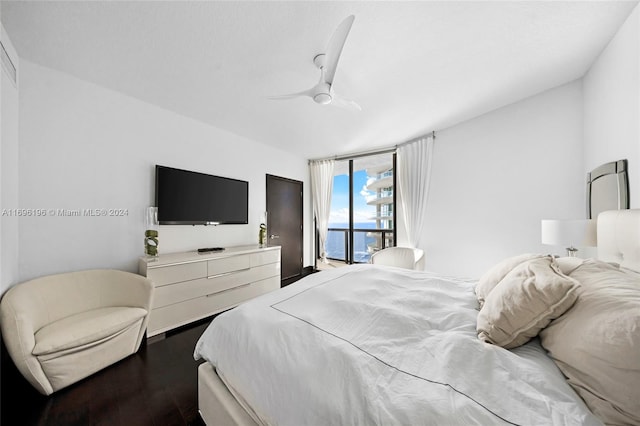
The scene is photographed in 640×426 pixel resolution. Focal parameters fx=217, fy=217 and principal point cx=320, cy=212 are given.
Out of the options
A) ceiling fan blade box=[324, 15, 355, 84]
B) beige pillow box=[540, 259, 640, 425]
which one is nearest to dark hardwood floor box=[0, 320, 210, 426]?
beige pillow box=[540, 259, 640, 425]

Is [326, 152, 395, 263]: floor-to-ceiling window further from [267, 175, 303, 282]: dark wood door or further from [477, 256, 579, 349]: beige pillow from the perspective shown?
[477, 256, 579, 349]: beige pillow

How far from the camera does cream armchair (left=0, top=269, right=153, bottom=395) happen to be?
4.53 feet

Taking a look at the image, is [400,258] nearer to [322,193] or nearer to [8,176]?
[322,193]

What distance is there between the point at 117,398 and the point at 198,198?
203cm

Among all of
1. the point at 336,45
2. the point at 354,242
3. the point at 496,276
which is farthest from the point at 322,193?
the point at 496,276

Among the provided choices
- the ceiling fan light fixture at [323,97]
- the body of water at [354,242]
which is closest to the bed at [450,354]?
the ceiling fan light fixture at [323,97]

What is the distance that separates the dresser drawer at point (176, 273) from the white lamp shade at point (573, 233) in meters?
3.45

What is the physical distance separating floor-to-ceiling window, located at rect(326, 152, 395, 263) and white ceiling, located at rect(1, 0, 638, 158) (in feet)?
5.95

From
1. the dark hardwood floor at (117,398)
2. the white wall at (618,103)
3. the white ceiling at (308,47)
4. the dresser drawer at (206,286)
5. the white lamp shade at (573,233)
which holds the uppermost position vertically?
the white ceiling at (308,47)

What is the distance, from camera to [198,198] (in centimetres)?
→ 287

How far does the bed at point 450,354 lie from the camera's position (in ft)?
2.06

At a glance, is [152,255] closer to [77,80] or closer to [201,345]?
[201,345]

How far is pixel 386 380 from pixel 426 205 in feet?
10.5

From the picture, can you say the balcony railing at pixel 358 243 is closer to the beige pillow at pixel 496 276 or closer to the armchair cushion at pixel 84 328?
the beige pillow at pixel 496 276
